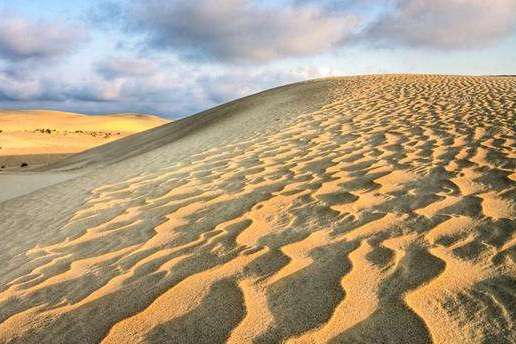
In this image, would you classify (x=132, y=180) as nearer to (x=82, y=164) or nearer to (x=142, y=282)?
(x=142, y=282)

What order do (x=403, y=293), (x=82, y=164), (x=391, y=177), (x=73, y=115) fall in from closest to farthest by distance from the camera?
(x=403, y=293), (x=391, y=177), (x=82, y=164), (x=73, y=115)

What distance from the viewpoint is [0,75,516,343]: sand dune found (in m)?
1.92

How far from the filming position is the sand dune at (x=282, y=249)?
1923mm

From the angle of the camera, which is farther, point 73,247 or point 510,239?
point 73,247

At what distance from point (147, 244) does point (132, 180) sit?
2.86 m

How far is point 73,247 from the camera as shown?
337 centimetres

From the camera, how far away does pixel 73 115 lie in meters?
57.1

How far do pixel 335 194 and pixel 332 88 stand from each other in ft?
34.5

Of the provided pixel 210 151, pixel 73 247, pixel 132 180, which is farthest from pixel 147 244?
pixel 210 151

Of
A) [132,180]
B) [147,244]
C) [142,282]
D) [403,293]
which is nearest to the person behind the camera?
[403,293]

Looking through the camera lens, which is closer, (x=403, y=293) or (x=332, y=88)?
(x=403, y=293)

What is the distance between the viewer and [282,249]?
269cm


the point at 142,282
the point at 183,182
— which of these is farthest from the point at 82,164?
the point at 142,282

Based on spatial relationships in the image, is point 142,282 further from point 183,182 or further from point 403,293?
point 183,182
